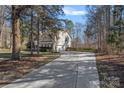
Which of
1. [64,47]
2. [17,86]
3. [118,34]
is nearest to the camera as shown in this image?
[17,86]

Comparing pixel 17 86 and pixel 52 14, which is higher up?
pixel 52 14

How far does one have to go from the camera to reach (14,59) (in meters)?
21.7

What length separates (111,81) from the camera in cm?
1226

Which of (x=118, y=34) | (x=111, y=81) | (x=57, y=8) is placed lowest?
(x=111, y=81)

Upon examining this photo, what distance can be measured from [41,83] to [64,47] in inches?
2165

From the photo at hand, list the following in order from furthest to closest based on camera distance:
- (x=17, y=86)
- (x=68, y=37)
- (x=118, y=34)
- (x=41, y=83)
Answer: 1. (x=68, y=37)
2. (x=118, y=34)
3. (x=41, y=83)
4. (x=17, y=86)
